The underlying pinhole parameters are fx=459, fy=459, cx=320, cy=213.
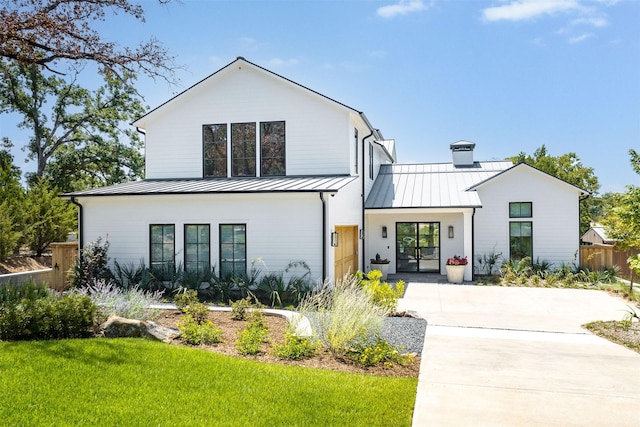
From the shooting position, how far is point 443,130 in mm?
30562

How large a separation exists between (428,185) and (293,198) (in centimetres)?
903

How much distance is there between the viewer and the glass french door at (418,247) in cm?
1878

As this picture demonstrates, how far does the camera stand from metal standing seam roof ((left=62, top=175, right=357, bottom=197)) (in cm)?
1284

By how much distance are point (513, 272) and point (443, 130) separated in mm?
15326

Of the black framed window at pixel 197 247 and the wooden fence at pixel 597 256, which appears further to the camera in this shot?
the wooden fence at pixel 597 256

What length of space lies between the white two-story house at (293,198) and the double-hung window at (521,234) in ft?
0.13

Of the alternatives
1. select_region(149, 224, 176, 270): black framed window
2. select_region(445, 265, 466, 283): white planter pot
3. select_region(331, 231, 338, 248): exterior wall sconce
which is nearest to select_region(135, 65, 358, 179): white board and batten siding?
select_region(331, 231, 338, 248): exterior wall sconce

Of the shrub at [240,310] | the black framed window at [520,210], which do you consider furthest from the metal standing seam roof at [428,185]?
the shrub at [240,310]

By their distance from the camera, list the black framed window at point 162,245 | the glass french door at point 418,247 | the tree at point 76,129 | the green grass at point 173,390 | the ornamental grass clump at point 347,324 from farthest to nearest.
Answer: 1. the tree at point 76,129
2. the glass french door at point 418,247
3. the black framed window at point 162,245
4. the ornamental grass clump at point 347,324
5. the green grass at point 173,390

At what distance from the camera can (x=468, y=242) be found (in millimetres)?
17016

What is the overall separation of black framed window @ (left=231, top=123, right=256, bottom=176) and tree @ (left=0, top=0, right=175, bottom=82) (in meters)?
5.39

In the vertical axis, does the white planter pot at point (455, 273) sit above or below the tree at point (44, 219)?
below

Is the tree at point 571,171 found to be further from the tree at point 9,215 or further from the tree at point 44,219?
the tree at point 9,215

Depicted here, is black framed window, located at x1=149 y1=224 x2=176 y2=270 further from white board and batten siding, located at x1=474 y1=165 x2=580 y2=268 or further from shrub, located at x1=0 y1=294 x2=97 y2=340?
white board and batten siding, located at x1=474 y1=165 x2=580 y2=268
